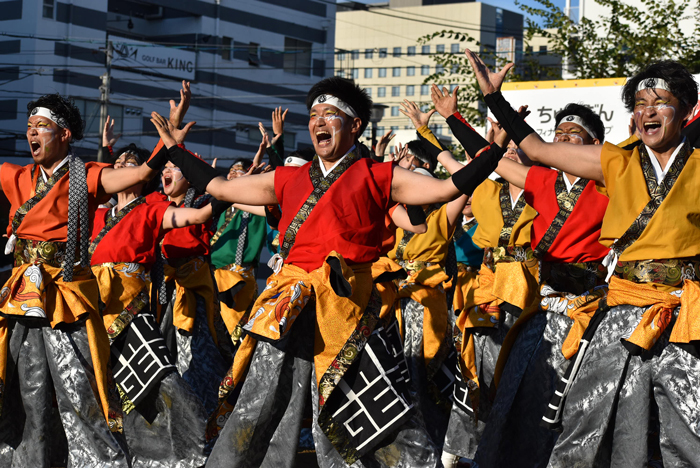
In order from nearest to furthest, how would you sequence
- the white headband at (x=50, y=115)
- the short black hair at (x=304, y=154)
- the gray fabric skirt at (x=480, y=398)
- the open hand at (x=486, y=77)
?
1. the open hand at (x=486, y=77)
2. the white headband at (x=50, y=115)
3. the gray fabric skirt at (x=480, y=398)
4. the short black hair at (x=304, y=154)

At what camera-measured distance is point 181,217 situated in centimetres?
620

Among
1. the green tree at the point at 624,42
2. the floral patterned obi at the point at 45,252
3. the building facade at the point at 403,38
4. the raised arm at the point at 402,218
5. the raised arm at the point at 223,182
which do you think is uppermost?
the building facade at the point at 403,38

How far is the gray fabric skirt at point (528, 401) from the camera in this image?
5.12 meters

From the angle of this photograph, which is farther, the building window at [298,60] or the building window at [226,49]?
the building window at [298,60]

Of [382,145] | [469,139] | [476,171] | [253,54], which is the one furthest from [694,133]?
[253,54]

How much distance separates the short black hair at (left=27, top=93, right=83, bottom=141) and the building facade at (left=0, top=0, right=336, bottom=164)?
26.4 m

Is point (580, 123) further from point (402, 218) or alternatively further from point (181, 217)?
point (181, 217)

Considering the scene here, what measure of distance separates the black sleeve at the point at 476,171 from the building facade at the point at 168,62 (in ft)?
93.6

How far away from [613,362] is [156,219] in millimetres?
3347

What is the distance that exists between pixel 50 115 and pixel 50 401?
1.59 metres

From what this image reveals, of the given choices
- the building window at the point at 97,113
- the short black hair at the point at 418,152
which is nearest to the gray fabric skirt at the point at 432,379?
the short black hair at the point at 418,152

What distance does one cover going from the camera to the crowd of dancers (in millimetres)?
4082

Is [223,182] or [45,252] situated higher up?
[223,182]

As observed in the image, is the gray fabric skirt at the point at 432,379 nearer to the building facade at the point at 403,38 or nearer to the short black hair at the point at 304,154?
the short black hair at the point at 304,154
